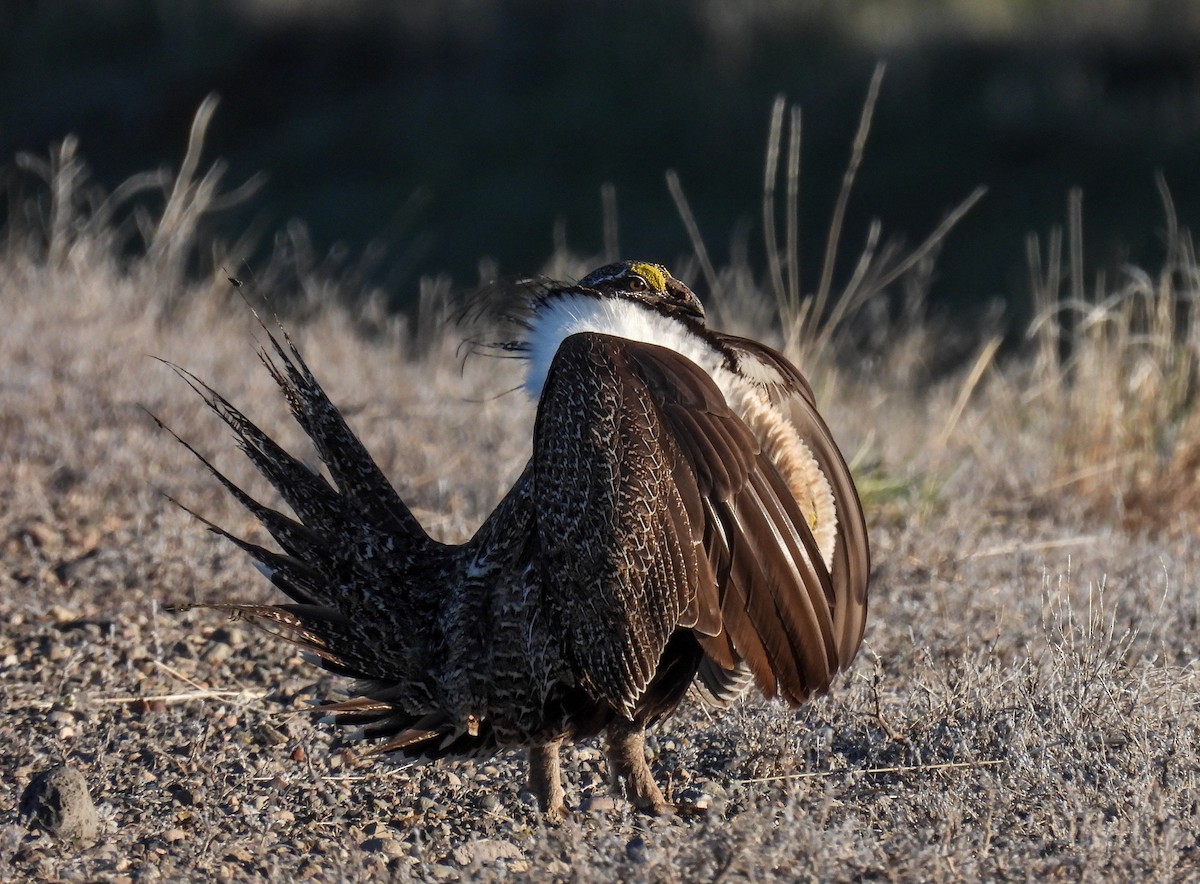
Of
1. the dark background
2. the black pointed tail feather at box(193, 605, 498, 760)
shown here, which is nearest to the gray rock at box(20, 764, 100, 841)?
the black pointed tail feather at box(193, 605, 498, 760)

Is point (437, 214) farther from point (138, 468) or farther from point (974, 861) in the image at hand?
point (974, 861)

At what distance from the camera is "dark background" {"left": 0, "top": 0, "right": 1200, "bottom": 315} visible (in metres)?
15.5

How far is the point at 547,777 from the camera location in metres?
3.14

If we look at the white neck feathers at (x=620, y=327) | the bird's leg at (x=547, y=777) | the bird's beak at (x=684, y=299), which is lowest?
the bird's leg at (x=547, y=777)

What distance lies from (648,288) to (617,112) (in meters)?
15.9

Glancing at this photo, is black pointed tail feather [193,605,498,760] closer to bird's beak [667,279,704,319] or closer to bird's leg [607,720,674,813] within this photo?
bird's leg [607,720,674,813]

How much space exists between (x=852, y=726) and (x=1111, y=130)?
13.9m

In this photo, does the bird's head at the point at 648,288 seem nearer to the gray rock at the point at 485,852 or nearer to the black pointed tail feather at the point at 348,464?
the black pointed tail feather at the point at 348,464

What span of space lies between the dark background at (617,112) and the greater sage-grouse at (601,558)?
33.6 ft

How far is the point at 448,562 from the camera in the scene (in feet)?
10.8

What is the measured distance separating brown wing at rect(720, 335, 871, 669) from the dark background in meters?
10.5

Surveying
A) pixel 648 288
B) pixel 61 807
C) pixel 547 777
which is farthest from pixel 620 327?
pixel 61 807

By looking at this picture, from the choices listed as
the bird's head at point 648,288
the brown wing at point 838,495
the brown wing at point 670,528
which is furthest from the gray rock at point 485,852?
the bird's head at point 648,288

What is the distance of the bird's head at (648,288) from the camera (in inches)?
116
